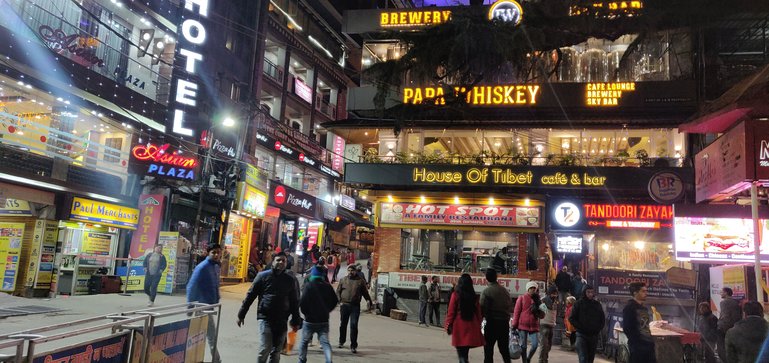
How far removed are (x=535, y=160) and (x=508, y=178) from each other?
1957 millimetres

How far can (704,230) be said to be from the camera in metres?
11.5

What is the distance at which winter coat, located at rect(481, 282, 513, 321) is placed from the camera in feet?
28.1

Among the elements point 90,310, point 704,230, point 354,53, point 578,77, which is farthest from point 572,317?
point 354,53

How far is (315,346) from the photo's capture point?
440 inches

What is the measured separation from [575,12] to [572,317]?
4.92 meters

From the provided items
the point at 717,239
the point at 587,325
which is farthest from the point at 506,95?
the point at 587,325

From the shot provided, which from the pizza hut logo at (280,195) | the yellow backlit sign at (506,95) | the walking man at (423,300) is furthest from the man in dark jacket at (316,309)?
the pizza hut logo at (280,195)

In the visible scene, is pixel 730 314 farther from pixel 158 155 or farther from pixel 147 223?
pixel 147 223

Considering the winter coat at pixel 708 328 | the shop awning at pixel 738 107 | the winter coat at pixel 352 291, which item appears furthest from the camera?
the winter coat at pixel 352 291

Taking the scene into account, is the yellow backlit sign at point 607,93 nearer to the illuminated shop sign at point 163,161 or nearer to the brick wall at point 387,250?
the brick wall at point 387,250

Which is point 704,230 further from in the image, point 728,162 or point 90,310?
point 90,310

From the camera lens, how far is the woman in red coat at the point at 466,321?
805 cm

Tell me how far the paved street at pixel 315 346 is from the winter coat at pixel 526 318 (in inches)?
56.7

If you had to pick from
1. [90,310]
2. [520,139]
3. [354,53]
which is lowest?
[90,310]
